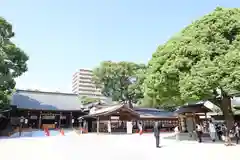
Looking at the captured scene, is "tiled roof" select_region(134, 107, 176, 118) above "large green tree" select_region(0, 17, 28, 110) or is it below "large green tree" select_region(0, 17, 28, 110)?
below

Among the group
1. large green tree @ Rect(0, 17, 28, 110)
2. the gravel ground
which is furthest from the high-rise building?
the gravel ground

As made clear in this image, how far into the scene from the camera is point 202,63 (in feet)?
51.3

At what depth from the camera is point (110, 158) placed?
10.3 metres

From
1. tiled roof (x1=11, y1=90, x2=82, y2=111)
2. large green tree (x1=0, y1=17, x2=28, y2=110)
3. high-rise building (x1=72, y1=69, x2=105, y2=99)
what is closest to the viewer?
large green tree (x1=0, y1=17, x2=28, y2=110)

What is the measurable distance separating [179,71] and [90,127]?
21.9 meters

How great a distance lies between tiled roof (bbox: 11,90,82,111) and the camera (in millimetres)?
36159

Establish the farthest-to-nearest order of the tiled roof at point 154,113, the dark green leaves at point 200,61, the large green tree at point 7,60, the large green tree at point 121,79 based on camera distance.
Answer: the large green tree at point 121,79
the tiled roof at point 154,113
the large green tree at point 7,60
the dark green leaves at point 200,61

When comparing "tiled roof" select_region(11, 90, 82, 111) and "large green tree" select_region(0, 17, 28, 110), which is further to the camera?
"tiled roof" select_region(11, 90, 82, 111)

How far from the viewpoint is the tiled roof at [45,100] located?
36159 millimetres

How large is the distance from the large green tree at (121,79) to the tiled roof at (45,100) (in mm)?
6800

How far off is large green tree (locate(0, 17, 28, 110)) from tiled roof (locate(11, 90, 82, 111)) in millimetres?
6770

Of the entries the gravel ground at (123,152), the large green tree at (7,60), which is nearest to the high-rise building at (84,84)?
the large green tree at (7,60)

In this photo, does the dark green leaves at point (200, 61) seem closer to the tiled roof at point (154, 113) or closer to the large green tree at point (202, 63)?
the large green tree at point (202, 63)

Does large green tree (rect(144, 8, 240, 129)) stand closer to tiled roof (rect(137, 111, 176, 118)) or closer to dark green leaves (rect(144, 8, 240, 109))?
dark green leaves (rect(144, 8, 240, 109))
